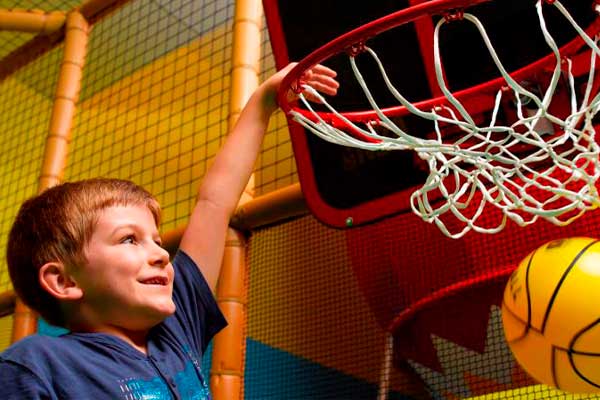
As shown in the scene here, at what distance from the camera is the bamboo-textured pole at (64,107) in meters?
2.81

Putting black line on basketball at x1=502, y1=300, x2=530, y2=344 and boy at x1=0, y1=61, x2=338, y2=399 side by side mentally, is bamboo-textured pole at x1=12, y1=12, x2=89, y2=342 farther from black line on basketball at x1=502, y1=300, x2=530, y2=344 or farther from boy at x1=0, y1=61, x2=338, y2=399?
black line on basketball at x1=502, y1=300, x2=530, y2=344

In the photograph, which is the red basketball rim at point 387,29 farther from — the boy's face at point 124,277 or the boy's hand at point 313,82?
the boy's face at point 124,277

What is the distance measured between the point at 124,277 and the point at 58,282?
0.30 feet

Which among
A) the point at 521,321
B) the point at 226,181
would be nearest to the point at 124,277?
the point at 226,181

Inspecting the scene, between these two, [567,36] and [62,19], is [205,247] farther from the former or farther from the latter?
[62,19]

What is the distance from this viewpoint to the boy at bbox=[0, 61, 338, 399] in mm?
873


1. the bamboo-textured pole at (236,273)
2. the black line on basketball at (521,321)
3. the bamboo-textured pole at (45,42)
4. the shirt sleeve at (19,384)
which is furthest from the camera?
the bamboo-textured pole at (45,42)

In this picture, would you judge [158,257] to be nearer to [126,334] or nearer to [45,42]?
[126,334]

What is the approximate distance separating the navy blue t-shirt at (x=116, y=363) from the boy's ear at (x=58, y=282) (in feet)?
0.21

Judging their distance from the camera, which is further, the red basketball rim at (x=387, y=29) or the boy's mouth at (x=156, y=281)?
the red basketball rim at (x=387, y=29)

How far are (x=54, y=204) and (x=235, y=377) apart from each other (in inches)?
41.9

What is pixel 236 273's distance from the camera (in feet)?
6.79

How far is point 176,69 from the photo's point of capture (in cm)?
335

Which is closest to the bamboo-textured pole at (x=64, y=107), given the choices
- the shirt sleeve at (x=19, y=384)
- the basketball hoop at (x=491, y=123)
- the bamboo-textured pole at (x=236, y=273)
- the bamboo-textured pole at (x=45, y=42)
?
the bamboo-textured pole at (x=45, y=42)
